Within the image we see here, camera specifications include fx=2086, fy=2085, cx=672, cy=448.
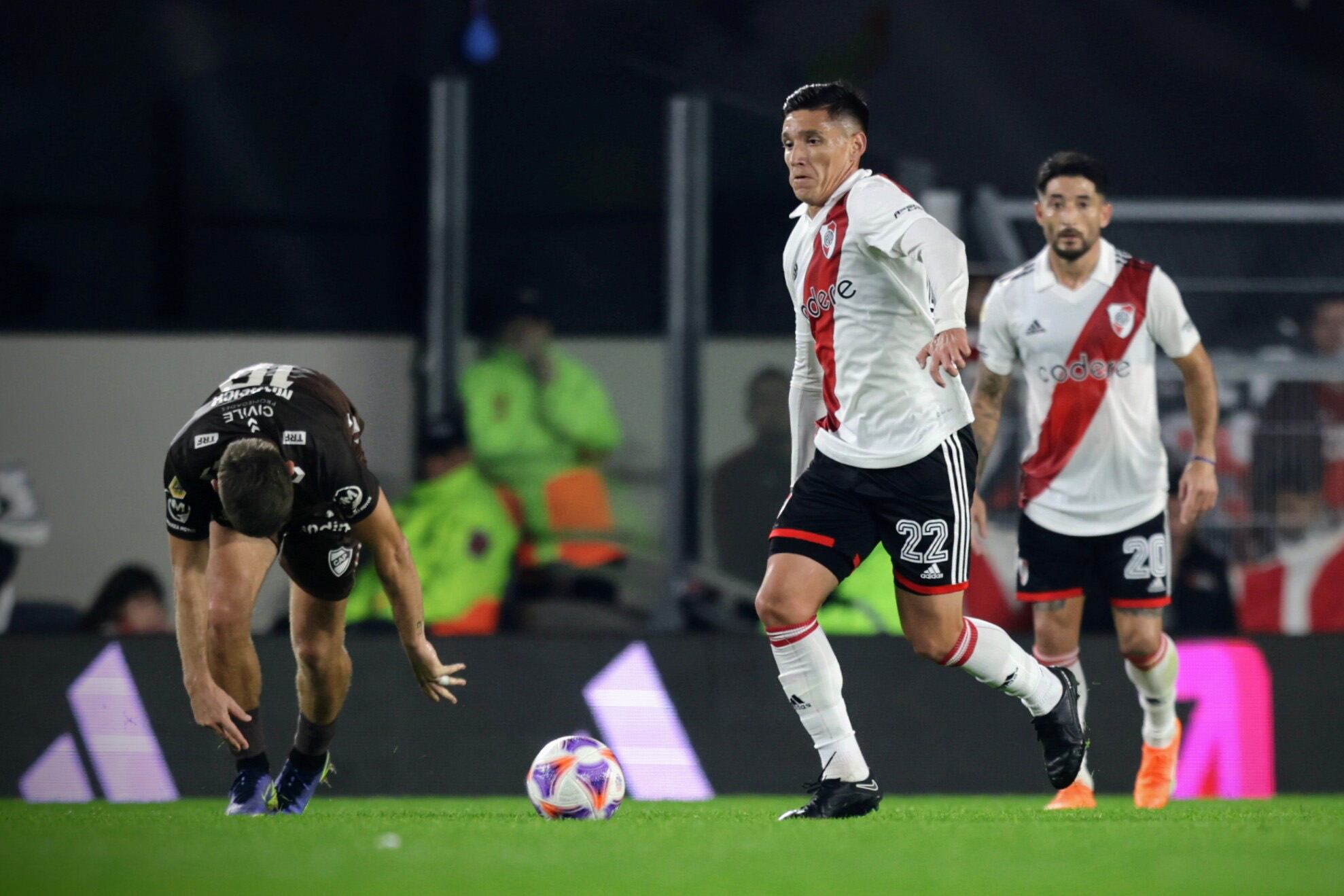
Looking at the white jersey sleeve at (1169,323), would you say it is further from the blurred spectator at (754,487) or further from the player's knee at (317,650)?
the blurred spectator at (754,487)

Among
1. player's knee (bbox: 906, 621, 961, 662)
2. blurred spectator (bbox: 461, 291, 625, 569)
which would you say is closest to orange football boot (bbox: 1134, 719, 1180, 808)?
player's knee (bbox: 906, 621, 961, 662)

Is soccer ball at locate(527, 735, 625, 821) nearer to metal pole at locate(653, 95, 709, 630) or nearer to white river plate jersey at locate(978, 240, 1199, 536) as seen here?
white river plate jersey at locate(978, 240, 1199, 536)

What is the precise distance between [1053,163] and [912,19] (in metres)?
4.56

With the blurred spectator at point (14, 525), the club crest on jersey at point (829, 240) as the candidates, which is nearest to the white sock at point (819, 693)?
the club crest on jersey at point (829, 240)

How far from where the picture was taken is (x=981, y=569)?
8.77 meters

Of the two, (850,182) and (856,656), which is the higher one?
(850,182)

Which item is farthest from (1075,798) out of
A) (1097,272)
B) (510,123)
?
(510,123)

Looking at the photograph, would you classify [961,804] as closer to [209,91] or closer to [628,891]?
[628,891]

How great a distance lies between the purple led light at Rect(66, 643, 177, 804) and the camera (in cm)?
797

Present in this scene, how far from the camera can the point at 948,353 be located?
4945 millimetres

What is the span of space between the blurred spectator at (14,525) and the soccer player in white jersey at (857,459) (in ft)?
18.3

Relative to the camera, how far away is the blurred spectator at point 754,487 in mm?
9414

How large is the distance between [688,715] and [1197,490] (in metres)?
2.44

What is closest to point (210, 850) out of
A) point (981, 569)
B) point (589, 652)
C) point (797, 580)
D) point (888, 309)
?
point (797, 580)
